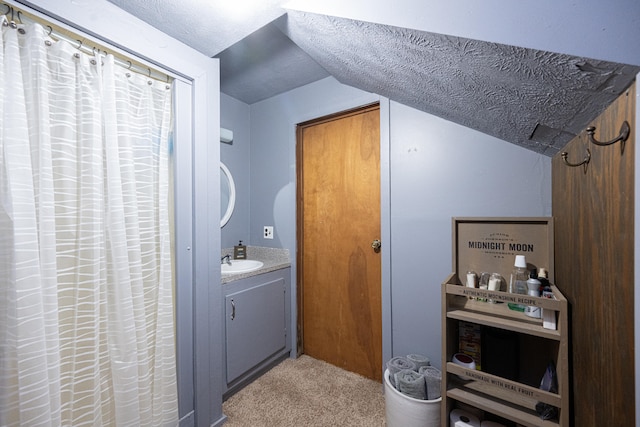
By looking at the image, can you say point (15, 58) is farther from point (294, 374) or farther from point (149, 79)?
point (294, 374)

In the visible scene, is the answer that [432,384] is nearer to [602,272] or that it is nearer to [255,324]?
[602,272]

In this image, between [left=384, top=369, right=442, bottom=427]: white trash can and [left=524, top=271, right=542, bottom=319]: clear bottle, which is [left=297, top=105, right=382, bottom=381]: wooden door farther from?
[left=524, top=271, right=542, bottom=319]: clear bottle

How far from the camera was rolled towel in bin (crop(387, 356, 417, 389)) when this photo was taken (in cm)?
142

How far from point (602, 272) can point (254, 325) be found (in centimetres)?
178

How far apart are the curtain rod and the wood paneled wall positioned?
1631 millimetres

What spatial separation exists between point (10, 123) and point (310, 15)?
106 cm

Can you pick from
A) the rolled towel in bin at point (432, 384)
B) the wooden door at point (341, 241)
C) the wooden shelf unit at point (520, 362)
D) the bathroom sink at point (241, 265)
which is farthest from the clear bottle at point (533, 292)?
the bathroom sink at point (241, 265)

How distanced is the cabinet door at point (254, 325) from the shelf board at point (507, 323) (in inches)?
48.8

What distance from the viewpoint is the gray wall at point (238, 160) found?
2268 mm

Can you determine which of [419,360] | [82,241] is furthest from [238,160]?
[419,360]

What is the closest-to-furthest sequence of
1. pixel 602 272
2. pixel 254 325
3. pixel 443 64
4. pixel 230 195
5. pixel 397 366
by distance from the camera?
pixel 602 272, pixel 443 64, pixel 397 366, pixel 254 325, pixel 230 195

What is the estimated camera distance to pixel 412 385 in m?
1.29

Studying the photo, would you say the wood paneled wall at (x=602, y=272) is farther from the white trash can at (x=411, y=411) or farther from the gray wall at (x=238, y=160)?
the gray wall at (x=238, y=160)

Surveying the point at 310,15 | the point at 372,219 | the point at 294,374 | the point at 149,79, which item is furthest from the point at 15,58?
the point at 294,374
